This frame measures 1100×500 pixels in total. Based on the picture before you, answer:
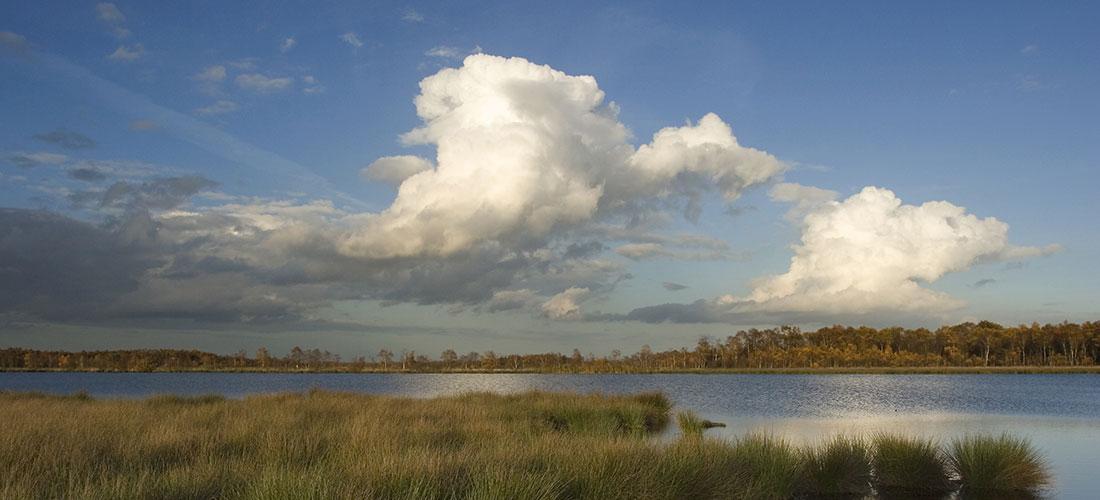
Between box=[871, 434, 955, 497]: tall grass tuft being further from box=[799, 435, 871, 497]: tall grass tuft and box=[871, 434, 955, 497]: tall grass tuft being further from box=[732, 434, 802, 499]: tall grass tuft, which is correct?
box=[732, 434, 802, 499]: tall grass tuft

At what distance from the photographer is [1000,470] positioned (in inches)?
585

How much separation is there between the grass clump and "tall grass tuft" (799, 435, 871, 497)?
1.93 m

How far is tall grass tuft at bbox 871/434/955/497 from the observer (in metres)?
14.8

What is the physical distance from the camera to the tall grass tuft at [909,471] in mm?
14762

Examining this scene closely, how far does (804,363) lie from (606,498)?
528 ft

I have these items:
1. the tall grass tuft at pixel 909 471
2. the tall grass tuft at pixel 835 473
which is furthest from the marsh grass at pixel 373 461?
the tall grass tuft at pixel 909 471

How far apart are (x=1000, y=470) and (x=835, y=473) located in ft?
11.0

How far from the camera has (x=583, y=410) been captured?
24.3 meters

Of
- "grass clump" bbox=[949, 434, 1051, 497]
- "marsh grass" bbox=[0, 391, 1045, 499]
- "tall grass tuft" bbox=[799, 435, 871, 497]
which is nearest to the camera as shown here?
"marsh grass" bbox=[0, 391, 1045, 499]

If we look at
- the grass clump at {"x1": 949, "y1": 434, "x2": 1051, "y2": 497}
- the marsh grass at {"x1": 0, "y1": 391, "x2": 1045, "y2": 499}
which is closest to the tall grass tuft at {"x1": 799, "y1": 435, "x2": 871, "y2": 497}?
the marsh grass at {"x1": 0, "y1": 391, "x2": 1045, "y2": 499}

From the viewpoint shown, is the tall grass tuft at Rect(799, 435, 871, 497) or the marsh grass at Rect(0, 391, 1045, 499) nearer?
the marsh grass at Rect(0, 391, 1045, 499)

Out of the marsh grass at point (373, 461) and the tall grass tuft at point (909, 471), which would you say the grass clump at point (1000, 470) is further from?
the tall grass tuft at point (909, 471)

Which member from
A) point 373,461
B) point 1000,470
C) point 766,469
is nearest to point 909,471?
point 1000,470

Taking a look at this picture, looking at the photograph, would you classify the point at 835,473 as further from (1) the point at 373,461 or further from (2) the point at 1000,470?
(1) the point at 373,461
